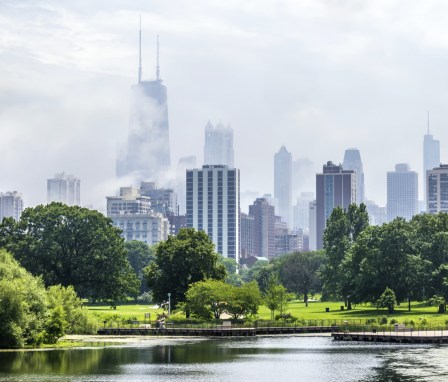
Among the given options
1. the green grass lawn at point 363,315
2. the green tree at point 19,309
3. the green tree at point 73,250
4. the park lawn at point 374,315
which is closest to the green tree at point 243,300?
the green grass lawn at point 363,315

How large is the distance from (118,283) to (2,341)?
217 feet

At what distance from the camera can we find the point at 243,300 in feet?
554

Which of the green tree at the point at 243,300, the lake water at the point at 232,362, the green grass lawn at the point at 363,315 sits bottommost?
the lake water at the point at 232,362

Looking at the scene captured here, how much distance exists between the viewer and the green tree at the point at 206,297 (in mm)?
163875

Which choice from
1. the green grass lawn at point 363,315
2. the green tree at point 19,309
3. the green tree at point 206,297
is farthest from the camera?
the green grass lawn at point 363,315

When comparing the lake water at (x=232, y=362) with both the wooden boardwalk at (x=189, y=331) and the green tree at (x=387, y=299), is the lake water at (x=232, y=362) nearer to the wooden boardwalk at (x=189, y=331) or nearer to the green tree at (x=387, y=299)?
the wooden boardwalk at (x=189, y=331)

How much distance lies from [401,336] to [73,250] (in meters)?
68.2

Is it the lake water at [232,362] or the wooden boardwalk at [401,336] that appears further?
the wooden boardwalk at [401,336]

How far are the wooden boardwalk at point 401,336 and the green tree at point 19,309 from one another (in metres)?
38.1

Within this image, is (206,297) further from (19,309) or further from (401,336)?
(19,309)

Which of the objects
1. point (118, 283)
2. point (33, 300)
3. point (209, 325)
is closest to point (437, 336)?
point (209, 325)

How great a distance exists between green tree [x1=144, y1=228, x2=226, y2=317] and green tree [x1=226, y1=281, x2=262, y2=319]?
21.9 ft

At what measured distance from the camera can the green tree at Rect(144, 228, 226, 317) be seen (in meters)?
174

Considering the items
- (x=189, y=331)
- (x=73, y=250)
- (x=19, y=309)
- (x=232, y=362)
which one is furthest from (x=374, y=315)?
(x=19, y=309)
